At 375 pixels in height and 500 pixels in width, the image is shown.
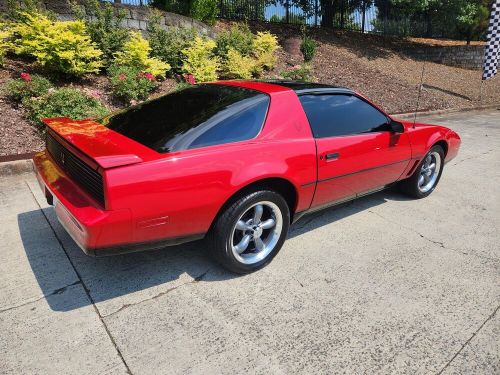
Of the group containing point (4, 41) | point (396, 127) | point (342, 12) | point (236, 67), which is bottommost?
point (396, 127)

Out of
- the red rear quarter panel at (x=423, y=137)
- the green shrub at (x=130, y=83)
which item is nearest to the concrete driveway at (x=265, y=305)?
the red rear quarter panel at (x=423, y=137)

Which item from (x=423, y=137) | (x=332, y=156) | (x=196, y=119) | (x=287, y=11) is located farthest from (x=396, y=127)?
(x=287, y=11)

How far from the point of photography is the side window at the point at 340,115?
3207mm

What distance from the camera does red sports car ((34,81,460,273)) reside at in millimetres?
2279

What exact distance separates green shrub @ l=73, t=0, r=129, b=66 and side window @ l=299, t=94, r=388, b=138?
538 centimetres

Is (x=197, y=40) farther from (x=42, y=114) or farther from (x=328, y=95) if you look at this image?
(x=328, y=95)

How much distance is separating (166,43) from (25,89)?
3525mm

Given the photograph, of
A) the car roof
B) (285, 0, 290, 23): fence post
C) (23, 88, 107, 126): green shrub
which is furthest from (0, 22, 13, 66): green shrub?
(285, 0, 290, 23): fence post

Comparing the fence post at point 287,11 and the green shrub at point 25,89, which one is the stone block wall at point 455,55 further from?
the green shrub at point 25,89

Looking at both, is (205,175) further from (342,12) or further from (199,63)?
(342,12)

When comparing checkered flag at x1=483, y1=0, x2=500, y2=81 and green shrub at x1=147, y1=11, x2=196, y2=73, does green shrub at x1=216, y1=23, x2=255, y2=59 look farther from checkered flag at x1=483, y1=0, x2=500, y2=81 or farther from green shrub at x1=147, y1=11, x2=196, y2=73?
checkered flag at x1=483, y1=0, x2=500, y2=81

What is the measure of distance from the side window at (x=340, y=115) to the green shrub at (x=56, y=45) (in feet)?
16.0

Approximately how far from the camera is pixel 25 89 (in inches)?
222

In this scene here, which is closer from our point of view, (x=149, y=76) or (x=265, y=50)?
(x=149, y=76)
